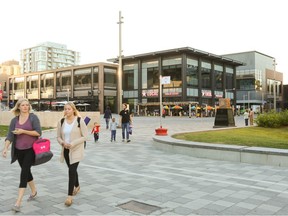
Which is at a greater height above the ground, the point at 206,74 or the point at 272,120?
the point at 206,74

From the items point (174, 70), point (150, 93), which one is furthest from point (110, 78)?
point (174, 70)

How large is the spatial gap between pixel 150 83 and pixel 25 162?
6529 centimetres

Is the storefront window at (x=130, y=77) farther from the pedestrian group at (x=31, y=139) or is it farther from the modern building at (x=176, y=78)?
the pedestrian group at (x=31, y=139)

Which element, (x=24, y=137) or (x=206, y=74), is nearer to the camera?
(x=24, y=137)

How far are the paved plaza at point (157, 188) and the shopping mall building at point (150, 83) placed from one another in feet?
177

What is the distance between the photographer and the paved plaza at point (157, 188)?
5043mm

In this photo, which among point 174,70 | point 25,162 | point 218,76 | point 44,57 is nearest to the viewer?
point 25,162

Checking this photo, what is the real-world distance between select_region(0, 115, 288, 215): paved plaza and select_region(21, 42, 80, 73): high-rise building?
164954 millimetres

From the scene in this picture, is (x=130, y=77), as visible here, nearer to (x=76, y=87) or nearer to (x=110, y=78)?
(x=110, y=78)

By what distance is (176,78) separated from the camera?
216ft

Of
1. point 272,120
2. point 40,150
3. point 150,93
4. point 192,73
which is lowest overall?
point 272,120

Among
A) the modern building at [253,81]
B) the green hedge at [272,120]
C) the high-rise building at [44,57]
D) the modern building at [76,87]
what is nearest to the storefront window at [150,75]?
the modern building at [76,87]

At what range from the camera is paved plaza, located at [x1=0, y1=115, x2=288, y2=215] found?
5.04m

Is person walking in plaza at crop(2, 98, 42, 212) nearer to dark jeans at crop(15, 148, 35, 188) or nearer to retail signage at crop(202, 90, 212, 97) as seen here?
dark jeans at crop(15, 148, 35, 188)
